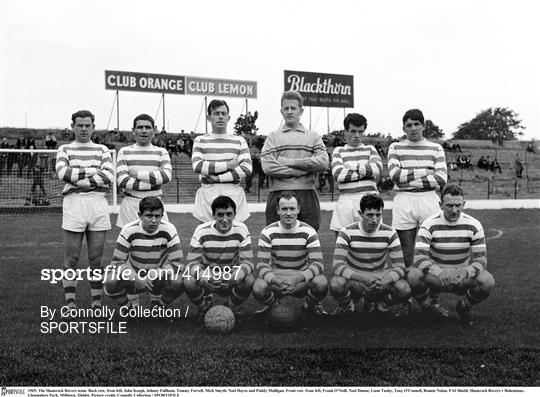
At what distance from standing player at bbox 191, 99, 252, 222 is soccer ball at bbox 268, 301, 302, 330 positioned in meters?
0.88

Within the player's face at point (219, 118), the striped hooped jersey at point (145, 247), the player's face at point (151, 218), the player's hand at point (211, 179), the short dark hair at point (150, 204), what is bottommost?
the striped hooped jersey at point (145, 247)

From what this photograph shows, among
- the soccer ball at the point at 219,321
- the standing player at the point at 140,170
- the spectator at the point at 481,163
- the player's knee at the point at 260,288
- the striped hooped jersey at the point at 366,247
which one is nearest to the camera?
the soccer ball at the point at 219,321

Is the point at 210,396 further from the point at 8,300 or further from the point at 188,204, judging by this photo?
the point at 188,204

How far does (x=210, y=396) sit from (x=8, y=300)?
259 cm

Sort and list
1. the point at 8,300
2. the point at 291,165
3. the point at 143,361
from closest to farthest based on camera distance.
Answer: the point at 143,361 < the point at 291,165 < the point at 8,300

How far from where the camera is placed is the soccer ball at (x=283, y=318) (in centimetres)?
381

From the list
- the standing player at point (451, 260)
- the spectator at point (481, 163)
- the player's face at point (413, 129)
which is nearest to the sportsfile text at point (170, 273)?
the standing player at point (451, 260)

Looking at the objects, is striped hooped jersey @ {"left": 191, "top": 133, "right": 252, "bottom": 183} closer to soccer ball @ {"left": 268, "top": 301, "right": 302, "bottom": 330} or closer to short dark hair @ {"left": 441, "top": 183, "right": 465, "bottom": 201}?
soccer ball @ {"left": 268, "top": 301, "right": 302, "bottom": 330}

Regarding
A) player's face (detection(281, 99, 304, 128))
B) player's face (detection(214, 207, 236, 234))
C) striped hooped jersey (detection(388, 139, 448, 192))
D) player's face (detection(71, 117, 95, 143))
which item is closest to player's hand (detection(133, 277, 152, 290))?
player's face (detection(214, 207, 236, 234))

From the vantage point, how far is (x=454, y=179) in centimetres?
2692

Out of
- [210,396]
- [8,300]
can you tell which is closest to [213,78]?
[8,300]

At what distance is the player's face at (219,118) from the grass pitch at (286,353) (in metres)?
1.40

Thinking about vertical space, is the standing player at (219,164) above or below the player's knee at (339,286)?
above

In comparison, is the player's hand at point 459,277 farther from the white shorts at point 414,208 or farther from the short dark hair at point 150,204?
the short dark hair at point 150,204
